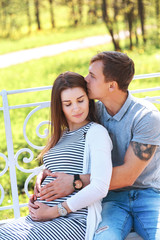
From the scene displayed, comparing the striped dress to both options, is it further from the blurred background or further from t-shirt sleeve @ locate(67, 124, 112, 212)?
the blurred background

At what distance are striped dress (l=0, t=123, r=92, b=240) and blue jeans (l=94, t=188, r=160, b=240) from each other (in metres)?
0.13

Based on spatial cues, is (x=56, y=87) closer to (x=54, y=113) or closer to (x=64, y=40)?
(x=54, y=113)

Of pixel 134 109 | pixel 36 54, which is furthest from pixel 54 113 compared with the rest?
pixel 36 54

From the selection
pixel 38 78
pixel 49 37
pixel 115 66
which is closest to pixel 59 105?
pixel 115 66

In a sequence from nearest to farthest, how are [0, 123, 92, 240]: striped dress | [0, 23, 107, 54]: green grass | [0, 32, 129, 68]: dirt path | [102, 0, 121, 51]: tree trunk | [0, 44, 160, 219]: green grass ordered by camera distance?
[0, 123, 92, 240]: striped dress, [0, 44, 160, 219]: green grass, [102, 0, 121, 51]: tree trunk, [0, 32, 129, 68]: dirt path, [0, 23, 107, 54]: green grass

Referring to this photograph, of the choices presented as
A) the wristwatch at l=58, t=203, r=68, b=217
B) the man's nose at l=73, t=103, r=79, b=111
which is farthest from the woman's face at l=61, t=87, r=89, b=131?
the wristwatch at l=58, t=203, r=68, b=217

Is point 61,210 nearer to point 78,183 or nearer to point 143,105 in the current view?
point 78,183

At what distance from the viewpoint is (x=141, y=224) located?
2.43 m

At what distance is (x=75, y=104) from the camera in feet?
8.05

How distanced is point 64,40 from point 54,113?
43.2ft

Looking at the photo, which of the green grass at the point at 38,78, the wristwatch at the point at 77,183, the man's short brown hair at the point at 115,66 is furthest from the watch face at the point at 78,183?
the green grass at the point at 38,78

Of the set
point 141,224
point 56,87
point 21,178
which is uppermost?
point 56,87

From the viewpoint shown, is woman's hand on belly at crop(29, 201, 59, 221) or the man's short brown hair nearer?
woman's hand on belly at crop(29, 201, 59, 221)

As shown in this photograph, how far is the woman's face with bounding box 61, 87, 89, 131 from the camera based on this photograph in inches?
96.5
